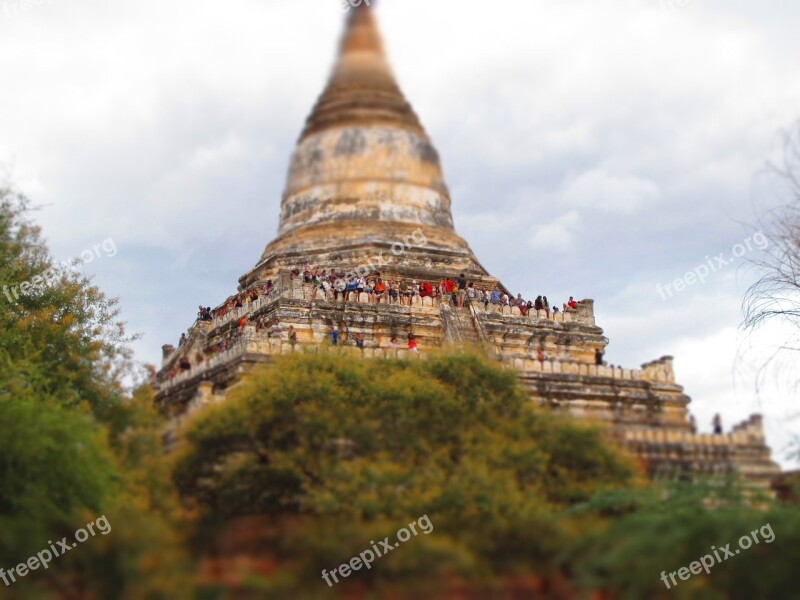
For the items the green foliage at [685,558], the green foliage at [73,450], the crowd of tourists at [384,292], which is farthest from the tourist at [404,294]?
the green foliage at [685,558]

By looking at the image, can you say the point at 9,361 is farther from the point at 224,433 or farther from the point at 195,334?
the point at 195,334

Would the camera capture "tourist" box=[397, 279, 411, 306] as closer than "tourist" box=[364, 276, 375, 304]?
No

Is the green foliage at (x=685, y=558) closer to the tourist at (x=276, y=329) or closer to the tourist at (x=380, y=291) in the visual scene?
the tourist at (x=276, y=329)

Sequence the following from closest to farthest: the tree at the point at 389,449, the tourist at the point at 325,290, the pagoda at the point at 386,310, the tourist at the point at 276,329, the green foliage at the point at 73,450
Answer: the green foliage at the point at 73,450
the tree at the point at 389,449
the pagoda at the point at 386,310
the tourist at the point at 276,329
the tourist at the point at 325,290

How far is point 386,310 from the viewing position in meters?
34.6

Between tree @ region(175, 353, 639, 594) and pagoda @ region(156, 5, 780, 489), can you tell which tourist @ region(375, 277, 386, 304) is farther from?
tree @ region(175, 353, 639, 594)

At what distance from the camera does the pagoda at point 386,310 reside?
78.0 ft

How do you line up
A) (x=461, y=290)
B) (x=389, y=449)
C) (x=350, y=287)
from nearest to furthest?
(x=389, y=449) → (x=350, y=287) → (x=461, y=290)

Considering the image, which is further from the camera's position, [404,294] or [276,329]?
[404,294]

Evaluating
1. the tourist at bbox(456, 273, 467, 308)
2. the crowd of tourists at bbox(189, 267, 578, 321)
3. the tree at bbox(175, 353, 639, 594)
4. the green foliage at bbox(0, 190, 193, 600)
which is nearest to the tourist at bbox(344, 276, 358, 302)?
the crowd of tourists at bbox(189, 267, 578, 321)

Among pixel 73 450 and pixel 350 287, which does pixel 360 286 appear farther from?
pixel 73 450

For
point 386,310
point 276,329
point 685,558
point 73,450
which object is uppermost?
point 386,310

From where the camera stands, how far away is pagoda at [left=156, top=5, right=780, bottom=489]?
23.8m

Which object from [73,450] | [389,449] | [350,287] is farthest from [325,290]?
[73,450]
